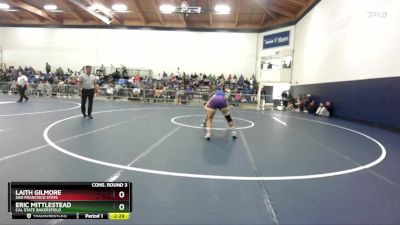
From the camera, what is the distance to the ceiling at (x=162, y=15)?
22.6 metres

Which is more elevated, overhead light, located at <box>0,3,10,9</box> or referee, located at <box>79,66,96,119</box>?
overhead light, located at <box>0,3,10,9</box>

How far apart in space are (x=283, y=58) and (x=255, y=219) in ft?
74.7

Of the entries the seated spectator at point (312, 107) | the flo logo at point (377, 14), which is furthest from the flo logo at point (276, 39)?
the flo logo at point (377, 14)

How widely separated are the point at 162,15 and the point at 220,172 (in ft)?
78.1

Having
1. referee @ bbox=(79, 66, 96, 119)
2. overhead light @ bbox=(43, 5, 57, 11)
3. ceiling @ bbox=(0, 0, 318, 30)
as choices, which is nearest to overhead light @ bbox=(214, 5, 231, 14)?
ceiling @ bbox=(0, 0, 318, 30)

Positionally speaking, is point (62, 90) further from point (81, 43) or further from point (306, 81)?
point (306, 81)

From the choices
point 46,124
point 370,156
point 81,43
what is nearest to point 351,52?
point 370,156

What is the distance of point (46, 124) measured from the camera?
8.23 m

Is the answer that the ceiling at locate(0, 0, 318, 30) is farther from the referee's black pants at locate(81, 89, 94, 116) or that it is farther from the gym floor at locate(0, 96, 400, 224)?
the gym floor at locate(0, 96, 400, 224)

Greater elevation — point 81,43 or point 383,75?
point 81,43

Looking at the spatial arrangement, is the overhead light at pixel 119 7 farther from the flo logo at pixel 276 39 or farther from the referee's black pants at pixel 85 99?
the referee's black pants at pixel 85 99
